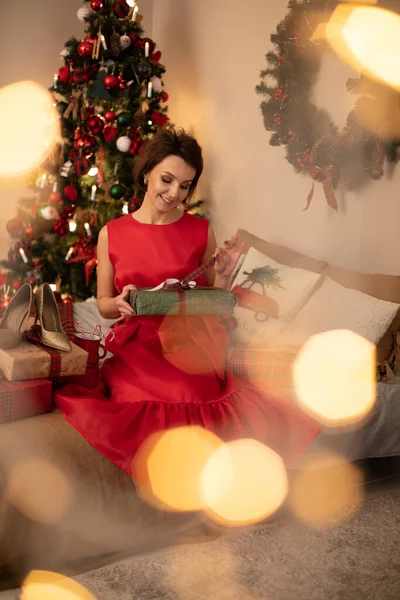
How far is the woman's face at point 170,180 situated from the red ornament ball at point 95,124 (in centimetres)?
161

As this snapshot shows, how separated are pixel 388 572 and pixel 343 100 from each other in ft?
6.61

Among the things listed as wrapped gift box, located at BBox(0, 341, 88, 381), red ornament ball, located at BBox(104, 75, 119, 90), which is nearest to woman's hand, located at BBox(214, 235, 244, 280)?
wrapped gift box, located at BBox(0, 341, 88, 381)

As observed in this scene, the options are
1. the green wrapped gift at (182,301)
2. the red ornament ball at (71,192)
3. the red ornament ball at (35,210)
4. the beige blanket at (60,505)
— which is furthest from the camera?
the red ornament ball at (35,210)

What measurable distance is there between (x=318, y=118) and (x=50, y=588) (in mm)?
2252

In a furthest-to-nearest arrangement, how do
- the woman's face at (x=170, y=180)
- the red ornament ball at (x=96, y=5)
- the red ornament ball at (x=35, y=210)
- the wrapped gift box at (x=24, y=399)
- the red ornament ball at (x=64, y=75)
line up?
the red ornament ball at (x=35, y=210) → the red ornament ball at (x=64, y=75) → the red ornament ball at (x=96, y=5) → the woman's face at (x=170, y=180) → the wrapped gift box at (x=24, y=399)

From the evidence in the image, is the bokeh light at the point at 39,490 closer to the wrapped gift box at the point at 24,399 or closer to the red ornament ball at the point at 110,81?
the wrapped gift box at the point at 24,399

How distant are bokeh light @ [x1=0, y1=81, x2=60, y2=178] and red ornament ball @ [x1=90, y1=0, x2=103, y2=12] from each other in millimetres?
742

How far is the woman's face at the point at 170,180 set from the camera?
2.02m

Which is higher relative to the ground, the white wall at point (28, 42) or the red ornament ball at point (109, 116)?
the white wall at point (28, 42)

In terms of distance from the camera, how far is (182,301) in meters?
1.84

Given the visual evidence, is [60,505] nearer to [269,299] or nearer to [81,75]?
[269,299]

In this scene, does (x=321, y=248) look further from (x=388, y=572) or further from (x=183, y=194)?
(x=388, y=572)

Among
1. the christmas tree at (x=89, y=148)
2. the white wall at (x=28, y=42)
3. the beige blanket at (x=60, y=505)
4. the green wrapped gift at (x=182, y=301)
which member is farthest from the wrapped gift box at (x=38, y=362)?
the white wall at (x=28, y=42)

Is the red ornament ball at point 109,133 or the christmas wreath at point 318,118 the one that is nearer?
the christmas wreath at point 318,118
